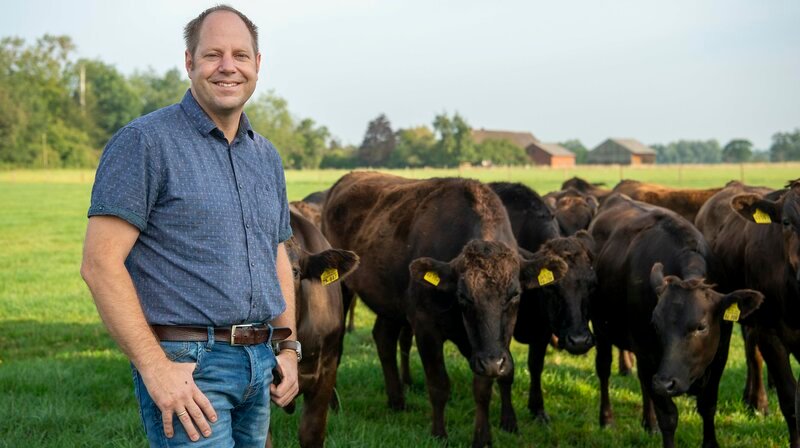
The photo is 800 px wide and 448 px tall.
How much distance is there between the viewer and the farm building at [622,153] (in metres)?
114

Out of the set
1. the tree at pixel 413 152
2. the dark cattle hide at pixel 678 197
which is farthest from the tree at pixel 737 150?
the dark cattle hide at pixel 678 197

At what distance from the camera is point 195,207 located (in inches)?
109

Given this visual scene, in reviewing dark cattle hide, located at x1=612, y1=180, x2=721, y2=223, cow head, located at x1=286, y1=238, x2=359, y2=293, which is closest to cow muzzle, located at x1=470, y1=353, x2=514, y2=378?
cow head, located at x1=286, y1=238, x2=359, y2=293

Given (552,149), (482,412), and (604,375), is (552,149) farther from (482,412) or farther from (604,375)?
(482,412)

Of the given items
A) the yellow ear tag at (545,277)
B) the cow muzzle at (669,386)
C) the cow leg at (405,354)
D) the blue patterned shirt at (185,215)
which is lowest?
the cow leg at (405,354)

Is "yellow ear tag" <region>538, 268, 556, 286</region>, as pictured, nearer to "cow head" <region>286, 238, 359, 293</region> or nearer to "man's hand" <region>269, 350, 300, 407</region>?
"cow head" <region>286, 238, 359, 293</region>

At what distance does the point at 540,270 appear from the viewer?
6.49 meters

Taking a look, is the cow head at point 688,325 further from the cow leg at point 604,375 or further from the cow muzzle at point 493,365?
the cow leg at point 604,375

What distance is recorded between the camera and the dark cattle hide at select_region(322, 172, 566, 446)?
241 inches

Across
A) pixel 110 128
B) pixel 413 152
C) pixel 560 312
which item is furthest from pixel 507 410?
pixel 110 128

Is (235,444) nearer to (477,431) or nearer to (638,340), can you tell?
(477,431)

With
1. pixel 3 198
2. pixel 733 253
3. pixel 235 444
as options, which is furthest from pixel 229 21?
pixel 3 198

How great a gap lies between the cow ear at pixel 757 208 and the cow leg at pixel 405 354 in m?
3.51

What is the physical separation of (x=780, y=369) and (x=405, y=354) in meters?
3.68
